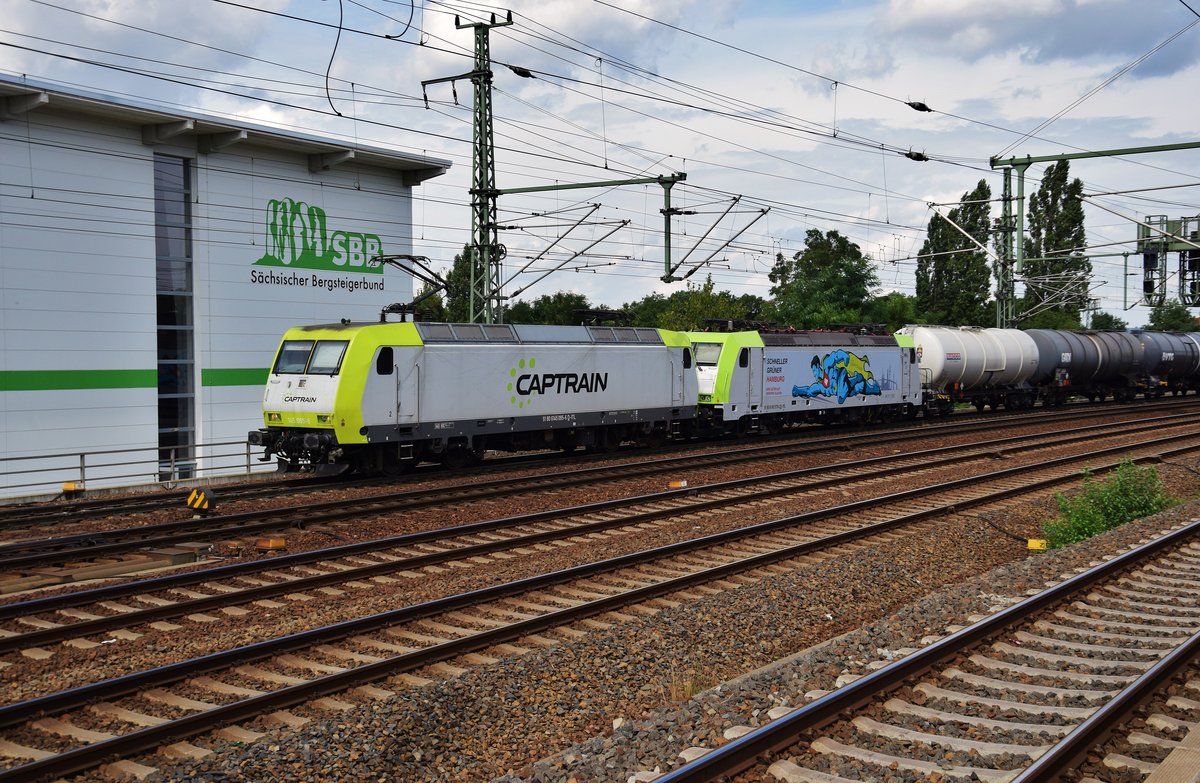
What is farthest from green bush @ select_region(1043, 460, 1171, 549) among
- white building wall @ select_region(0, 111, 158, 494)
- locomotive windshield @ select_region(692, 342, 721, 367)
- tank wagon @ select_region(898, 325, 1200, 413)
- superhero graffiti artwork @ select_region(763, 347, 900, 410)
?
white building wall @ select_region(0, 111, 158, 494)

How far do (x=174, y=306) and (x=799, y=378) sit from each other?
18.1 m

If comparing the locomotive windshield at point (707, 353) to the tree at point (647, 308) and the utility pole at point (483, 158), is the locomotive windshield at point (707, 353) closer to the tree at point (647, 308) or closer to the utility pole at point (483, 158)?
the utility pole at point (483, 158)

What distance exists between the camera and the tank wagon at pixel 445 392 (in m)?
19.4

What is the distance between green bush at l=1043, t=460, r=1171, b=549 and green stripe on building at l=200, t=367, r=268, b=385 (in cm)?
2222

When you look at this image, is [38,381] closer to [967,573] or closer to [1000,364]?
[967,573]

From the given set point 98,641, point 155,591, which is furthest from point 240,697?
point 155,591

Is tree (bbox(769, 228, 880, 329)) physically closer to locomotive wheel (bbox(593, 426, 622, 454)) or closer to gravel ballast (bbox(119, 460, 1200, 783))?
locomotive wheel (bbox(593, 426, 622, 454))

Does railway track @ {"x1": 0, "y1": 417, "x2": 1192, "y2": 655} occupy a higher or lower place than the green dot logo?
lower

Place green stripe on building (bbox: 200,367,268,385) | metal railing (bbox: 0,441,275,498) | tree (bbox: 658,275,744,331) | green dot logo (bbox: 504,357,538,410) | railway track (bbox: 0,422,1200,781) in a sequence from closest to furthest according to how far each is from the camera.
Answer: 1. railway track (bbox: 0,422,1200,781)
2. green dot logo (bbox: 504,357,538,410)
3. metal railing (bbox: 0,441,275,498)
4. green stripe on building (bbox: 200,367,268,385)
5. tree (bbox: 658,275,744,331)

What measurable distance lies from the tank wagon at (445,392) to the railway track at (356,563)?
552 centimetres

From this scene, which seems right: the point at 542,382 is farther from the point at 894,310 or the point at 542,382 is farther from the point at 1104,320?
the point at 1104,320

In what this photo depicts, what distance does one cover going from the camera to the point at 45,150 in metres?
25.1

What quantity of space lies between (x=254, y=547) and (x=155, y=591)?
2385 millimetres

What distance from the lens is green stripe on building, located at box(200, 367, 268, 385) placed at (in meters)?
28.9
